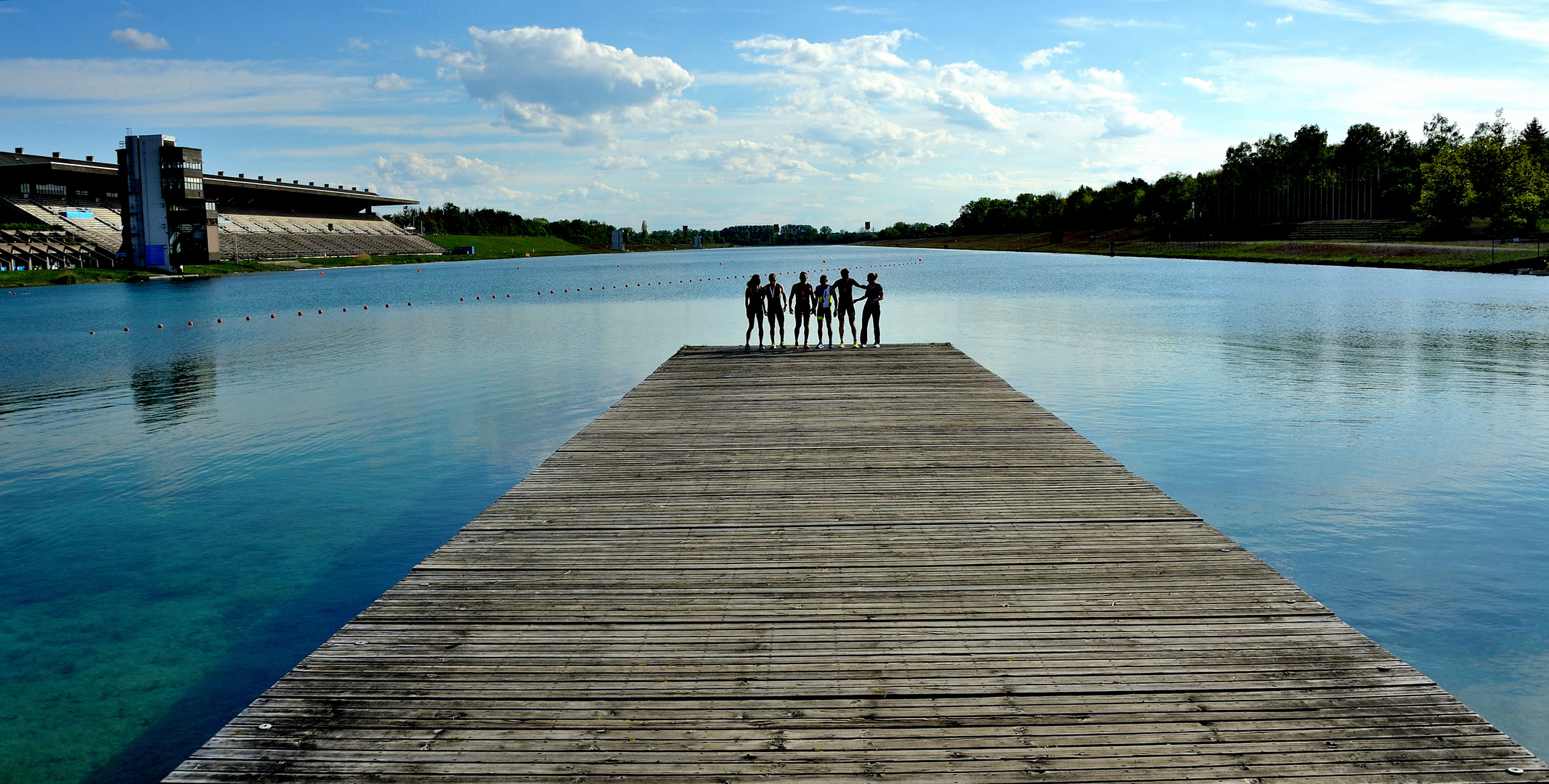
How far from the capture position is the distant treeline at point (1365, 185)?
8500 cm

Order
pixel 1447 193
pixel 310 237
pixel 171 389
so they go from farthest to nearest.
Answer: pixel 310 237 → pixel 1447 193 → pixel 171 389

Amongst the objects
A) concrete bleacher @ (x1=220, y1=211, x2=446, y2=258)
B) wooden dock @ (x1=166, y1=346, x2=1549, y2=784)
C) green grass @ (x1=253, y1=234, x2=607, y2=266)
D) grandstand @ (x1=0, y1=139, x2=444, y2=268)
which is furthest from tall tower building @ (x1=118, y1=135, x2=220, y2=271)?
wooden dock @ (x1=166, y1=346, x2=1549, y2=784)

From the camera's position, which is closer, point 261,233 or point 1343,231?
point 1343,231

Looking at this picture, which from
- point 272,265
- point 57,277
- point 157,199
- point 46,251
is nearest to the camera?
point 57,277

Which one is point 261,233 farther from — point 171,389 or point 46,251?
point 171,389

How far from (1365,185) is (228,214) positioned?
490 feet

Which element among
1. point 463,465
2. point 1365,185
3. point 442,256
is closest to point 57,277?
point 442,256

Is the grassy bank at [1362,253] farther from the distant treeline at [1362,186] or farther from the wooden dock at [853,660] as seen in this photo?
the wooden dock at [853,660]

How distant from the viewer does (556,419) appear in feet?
65.3

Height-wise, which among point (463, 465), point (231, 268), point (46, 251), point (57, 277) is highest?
point (46, 251)

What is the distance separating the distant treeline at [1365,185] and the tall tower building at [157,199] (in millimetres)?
126963

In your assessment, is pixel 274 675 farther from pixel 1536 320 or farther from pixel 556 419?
pixel 1536 320

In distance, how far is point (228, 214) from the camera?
385ft

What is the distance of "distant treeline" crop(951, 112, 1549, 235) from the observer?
8500 centimetres
